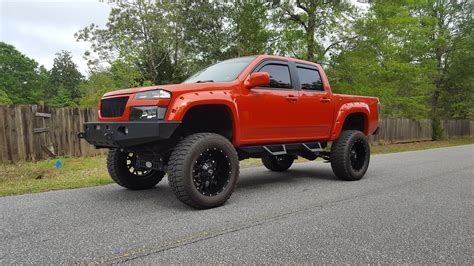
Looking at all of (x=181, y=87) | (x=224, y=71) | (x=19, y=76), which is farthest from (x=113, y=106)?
(x=19, y=76)

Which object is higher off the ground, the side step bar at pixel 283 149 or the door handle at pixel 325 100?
the door handle at pixel 325 100

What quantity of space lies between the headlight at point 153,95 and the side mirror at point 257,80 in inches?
48.5

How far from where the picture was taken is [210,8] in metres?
29.4

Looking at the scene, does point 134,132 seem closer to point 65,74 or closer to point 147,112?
point 147,112

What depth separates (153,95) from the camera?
4043mm

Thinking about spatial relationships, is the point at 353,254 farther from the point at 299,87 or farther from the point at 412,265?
the point at 299,87

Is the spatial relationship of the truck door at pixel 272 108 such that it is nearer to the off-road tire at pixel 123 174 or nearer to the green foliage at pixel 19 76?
the off-road tire at pixel 123 174

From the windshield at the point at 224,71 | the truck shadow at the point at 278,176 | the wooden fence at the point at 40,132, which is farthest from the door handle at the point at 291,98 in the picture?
the wooden fence at the point at 40,132

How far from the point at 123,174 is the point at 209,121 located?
5.28 ft

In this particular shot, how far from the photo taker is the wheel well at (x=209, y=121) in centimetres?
465

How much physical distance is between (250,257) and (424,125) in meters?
28.8

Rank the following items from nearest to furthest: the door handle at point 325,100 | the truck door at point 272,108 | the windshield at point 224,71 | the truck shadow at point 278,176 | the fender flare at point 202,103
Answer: the fender flare at point 202,103
the truck door at point 272,108
the windshield at point 224,71
the door handle at point 325,100
the truck shadow at point 278,176

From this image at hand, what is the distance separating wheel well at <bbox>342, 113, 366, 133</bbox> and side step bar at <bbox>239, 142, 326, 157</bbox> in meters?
1.10

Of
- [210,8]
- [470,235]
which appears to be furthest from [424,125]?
[470,235]
